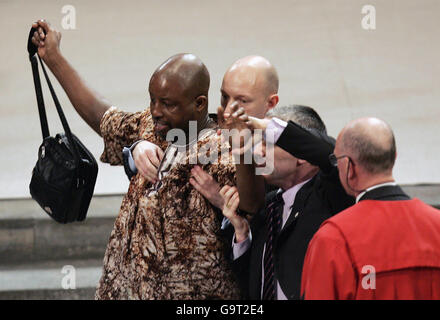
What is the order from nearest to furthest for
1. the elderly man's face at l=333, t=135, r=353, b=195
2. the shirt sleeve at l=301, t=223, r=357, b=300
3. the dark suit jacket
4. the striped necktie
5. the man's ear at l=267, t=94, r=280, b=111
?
the shirt sleeve at l=301, t=223, r=357, b=300
the elderly man's face at l=333, t=135, r=353, b=195
the dark suit jacket
the striped necktie
the man's ear at l=267, t=94, r=280, b=111

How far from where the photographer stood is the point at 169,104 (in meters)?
2.02

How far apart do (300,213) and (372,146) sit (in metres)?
0.32

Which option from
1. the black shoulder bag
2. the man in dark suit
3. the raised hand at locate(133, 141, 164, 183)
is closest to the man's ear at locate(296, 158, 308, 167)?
the man in dark suit

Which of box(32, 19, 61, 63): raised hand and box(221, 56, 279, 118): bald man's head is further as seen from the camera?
box(32, 19, 61, 63): raised hand

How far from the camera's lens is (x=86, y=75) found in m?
4.93

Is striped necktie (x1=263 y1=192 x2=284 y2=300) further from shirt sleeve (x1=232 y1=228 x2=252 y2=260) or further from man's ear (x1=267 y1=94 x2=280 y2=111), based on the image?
man's ear (x1=267 y1=94 x2=280 y2=111)

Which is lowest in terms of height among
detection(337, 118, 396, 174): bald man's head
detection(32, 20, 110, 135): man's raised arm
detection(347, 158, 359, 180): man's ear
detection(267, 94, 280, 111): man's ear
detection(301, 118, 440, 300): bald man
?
detection(301, 118, 440, 300): bald man

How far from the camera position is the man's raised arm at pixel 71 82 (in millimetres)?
2314

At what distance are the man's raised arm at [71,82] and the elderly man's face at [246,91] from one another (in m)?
0.36

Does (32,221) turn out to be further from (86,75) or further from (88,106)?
(88,106)

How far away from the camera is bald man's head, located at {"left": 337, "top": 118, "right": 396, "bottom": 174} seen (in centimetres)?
174

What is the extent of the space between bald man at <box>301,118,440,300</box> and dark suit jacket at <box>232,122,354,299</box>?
0.17 m
